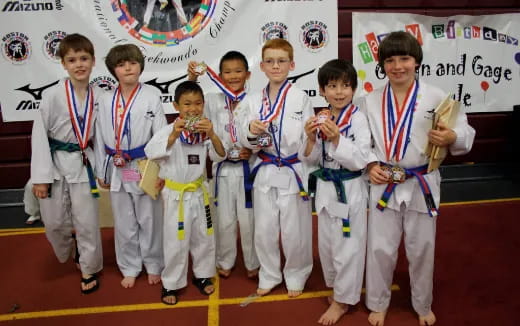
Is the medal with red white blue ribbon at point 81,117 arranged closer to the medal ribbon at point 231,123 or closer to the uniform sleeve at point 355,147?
the medal ribbon at point 231,123

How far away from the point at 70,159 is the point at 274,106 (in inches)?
61.1

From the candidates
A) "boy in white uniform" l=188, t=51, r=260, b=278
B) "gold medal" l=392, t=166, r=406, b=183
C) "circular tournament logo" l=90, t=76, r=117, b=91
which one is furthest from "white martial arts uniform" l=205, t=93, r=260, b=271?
"circular tournament logo" l=90, t=76, r=117, b=91

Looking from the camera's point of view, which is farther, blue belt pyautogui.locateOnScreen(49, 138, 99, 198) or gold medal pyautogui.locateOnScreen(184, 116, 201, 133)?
blue belt pyautogui.locateOnScreen(49, 138, 99, 198)

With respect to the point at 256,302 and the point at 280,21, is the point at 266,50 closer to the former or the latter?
the point at 256,302

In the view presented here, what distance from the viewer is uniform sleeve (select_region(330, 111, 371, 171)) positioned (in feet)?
7.52

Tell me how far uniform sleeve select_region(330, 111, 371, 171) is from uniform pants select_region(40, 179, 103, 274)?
1.89m

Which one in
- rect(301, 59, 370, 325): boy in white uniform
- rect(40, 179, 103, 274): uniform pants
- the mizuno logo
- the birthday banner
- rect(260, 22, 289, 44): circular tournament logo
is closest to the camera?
rect(301, 59, 370, 325): boy in white uniform

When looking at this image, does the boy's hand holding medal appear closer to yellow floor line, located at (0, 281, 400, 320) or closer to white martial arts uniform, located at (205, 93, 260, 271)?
white martial arts uniform, located at (205, 93, 260, 271)

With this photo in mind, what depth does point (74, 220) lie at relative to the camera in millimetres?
3062

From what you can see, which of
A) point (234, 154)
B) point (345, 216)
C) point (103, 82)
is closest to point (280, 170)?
point (234, 154)

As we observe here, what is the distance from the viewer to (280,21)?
4762 millimetres

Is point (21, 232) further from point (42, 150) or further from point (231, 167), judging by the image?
point (231, 167)

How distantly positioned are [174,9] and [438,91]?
3374 mm

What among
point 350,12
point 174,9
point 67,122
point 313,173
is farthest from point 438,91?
point 174,9
